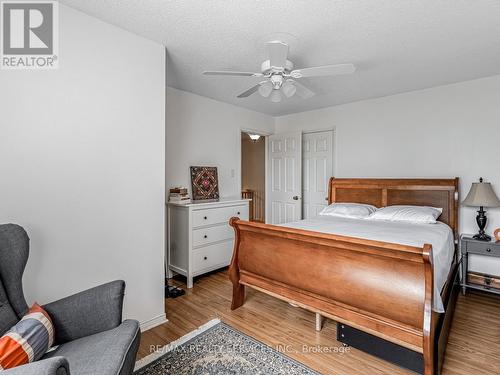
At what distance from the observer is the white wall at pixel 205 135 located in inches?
140

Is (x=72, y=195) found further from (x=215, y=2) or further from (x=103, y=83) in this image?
(x=215, y=2)

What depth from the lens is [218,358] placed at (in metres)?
1.93

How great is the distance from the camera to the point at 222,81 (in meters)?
3.28

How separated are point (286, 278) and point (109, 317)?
4.48 ft

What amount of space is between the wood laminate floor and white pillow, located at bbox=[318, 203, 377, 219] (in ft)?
4.29

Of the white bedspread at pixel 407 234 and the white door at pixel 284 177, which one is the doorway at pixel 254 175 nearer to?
the white door at pixel 284 177

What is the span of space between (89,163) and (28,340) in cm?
115

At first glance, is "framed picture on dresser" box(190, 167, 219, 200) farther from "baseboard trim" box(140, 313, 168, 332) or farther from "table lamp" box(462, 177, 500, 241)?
"table lamp" box(462, 177, 500, 241)

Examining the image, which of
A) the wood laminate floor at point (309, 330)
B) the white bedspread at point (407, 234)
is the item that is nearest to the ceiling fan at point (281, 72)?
the white bedspread at point (407, 234)

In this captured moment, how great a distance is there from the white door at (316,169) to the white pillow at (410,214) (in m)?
1.25

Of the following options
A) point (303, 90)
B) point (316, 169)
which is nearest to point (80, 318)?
point (303, 90)

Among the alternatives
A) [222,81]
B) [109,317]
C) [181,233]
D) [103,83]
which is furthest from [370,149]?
[109,317]

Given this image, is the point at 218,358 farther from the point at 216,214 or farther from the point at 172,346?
the point at 216,214

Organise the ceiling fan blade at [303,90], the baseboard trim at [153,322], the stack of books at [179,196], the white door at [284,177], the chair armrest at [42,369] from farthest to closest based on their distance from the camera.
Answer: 1. the white door at [284,177]
2. the stack of books at [179,196]
3. the ceiling fan blade at [303,90]
4. the baseboard trim at [153,322]
5. the chair armrest at [42,369]
